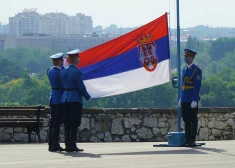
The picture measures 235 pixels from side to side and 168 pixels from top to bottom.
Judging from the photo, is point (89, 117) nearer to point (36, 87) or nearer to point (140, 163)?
point (140, 163)

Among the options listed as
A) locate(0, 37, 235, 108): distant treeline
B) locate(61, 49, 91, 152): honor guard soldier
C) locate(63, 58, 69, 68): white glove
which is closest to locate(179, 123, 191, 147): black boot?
locate(61, 49, 91, 152): honor guard soldier

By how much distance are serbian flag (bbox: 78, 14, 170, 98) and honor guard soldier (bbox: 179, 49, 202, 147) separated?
784 mm

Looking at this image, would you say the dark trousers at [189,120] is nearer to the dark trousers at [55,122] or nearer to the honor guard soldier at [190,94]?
the honor guard soldier at [190,94]

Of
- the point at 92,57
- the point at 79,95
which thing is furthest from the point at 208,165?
the point at 92,57

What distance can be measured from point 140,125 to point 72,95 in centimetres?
477

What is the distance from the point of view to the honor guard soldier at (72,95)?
15398 mm

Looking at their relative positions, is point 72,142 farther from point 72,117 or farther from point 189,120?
point 189,120

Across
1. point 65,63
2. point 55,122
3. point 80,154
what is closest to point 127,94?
point 65,63

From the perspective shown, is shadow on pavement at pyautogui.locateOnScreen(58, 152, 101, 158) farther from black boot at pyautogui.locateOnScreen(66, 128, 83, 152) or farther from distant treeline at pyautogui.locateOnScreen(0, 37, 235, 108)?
distant treeline at pyautogui.locateOnScreen(0, 37, 235, 108)

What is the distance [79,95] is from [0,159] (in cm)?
163

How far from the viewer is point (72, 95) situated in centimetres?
→ 1549

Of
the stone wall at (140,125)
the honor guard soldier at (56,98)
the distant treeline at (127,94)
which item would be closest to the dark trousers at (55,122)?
the honor guard soldier at (56,98)

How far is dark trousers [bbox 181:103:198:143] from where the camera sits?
16.3 metres

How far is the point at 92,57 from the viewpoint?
1745cm
